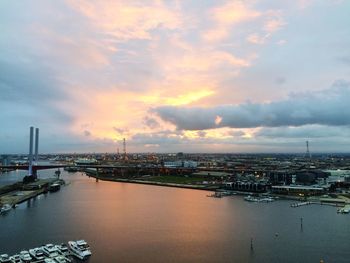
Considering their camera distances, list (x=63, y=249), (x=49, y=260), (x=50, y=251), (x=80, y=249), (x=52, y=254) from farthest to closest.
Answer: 1. (x=63, y=249)
2. (x=80, y=249)
3. (x=50, y=251)
4. (x=52, y=254)
5. (x=49, y=260)

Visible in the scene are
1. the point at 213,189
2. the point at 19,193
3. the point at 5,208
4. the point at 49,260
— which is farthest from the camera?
the point at 213,189

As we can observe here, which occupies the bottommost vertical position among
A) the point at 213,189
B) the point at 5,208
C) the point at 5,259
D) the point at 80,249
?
the point at 5,259

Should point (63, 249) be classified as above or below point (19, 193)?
below

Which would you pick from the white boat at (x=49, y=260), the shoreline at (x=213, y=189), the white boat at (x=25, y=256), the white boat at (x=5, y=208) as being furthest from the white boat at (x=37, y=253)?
the shoreline at (x=213, y=189)

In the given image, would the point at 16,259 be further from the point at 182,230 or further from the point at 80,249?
the point at 182,230

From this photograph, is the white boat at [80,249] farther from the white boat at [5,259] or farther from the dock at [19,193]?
the dock at [19,193]

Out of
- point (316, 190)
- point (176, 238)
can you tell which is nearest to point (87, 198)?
point (176, 238)

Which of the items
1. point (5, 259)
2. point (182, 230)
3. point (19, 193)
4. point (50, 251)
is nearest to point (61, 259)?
point (50, 251)

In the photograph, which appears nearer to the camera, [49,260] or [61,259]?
[49,260]
